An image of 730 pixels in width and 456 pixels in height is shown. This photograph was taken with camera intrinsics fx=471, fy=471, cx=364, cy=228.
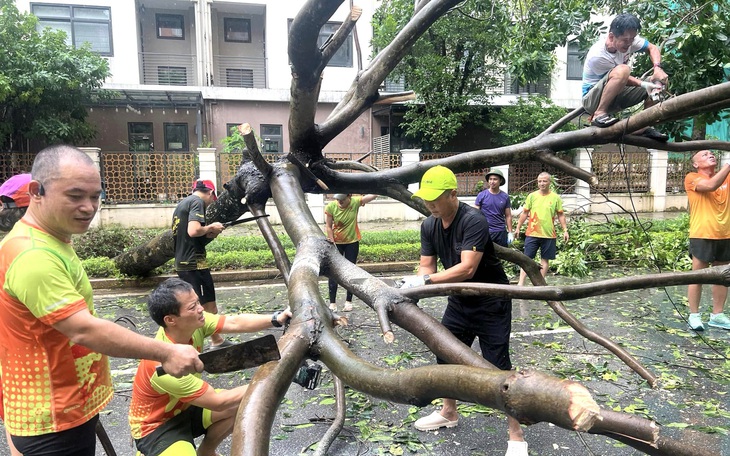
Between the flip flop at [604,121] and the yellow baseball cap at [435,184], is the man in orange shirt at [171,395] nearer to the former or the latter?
the yellow baseball cap at [435,184]

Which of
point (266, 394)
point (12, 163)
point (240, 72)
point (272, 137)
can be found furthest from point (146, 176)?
point (266, 394)

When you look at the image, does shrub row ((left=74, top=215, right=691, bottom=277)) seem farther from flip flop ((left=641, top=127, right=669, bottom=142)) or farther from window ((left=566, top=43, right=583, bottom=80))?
window ((left=566, top=43, right=583, bottom=80))

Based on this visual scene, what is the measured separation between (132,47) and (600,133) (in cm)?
1929

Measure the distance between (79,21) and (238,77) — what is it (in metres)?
6.05

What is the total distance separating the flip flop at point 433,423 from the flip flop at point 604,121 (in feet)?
7.46

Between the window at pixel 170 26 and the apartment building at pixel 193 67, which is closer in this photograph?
the apartment building at pixel 193 67

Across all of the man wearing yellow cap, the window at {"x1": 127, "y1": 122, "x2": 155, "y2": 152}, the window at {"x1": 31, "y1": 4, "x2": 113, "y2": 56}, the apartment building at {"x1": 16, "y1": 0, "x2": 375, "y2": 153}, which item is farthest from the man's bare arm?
the window at {"x1": 31, "y1": 4, "x2": 113, "y2": 56}

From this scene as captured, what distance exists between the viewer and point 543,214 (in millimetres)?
6809

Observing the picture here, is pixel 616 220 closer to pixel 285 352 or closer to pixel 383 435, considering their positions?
pixel 383 435

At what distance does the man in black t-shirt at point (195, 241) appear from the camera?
193 inches

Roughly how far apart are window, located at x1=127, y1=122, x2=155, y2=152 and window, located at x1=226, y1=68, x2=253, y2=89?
151 inches

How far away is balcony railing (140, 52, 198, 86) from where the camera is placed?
19.3 metres

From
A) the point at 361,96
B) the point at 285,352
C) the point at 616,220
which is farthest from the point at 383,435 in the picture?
the point at 616,220

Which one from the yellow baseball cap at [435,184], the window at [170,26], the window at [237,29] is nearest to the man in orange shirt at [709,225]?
the yellow baseball cap at [435,184]
